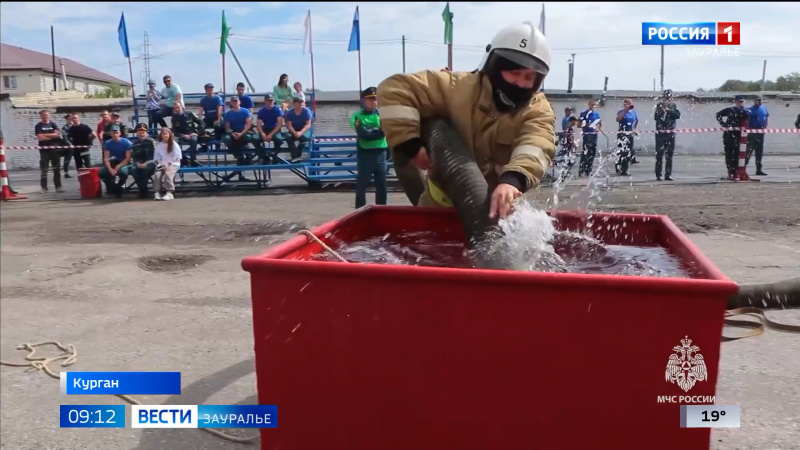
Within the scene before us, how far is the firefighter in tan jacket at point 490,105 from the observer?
8.08ft

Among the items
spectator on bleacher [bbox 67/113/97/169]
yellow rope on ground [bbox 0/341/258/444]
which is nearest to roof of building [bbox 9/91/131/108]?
spectator on bleacher [bbox 67/113/97/169]

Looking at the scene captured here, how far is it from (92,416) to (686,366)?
8.11ft

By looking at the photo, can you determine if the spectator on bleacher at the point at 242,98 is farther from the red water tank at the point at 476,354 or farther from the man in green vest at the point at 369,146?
the red water tank at the point at 476,354

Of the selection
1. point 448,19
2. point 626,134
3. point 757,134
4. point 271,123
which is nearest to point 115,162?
point 271,123

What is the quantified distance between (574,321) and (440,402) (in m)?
0.42

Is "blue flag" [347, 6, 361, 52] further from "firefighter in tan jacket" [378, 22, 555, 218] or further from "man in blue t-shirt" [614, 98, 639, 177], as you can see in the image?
"firefighter in tan jacket" [378, 22, 555, 218]

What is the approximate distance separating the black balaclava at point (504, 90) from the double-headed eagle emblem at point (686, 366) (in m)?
1.36

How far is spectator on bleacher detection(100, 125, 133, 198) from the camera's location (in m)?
11.4

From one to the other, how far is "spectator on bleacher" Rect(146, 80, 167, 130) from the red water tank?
1310 cm

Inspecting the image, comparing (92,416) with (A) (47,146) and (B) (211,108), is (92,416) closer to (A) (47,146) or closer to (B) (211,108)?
(B) (211,108)

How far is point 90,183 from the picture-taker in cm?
1153

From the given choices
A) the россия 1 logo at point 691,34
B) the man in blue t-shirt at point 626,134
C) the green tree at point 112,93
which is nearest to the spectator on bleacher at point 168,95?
the man in blue t-shirt at point 626,134

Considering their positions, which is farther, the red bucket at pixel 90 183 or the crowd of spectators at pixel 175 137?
the red bucket at pixel 90 183

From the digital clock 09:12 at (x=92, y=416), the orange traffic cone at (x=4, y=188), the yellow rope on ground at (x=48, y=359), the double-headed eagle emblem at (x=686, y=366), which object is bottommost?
the yellow rope on ground at (x=48, y=359)
